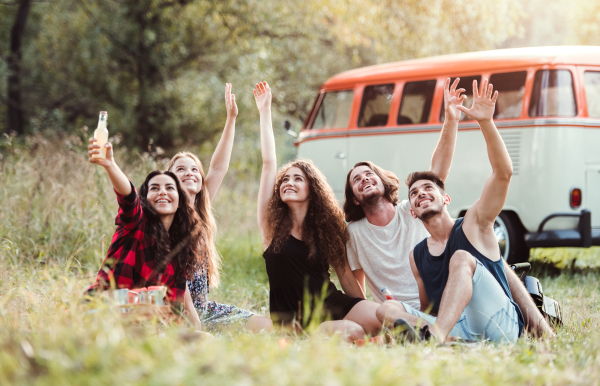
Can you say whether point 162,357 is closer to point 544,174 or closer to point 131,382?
point 131,382

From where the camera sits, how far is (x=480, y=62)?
7211 millimetres

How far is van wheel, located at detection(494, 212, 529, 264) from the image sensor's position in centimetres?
689

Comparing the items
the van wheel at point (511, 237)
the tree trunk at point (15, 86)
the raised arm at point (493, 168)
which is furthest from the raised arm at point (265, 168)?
the tree trunk at point (15, 86)

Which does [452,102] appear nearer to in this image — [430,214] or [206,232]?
[430,214]

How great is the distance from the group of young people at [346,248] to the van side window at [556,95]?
107 inches

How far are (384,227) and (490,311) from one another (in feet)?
3.37

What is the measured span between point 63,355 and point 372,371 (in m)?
1.11

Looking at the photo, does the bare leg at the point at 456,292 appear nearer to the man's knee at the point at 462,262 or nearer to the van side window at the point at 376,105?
the man's knee at the point at 462,262

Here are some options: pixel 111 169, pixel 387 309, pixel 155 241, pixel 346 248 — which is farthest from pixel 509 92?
pixel 111 169

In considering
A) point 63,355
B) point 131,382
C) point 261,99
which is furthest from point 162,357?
point 261,99

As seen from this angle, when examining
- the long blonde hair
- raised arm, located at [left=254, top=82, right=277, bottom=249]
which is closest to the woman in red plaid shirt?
the long blonde hair

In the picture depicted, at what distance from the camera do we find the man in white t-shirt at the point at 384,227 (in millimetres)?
4305

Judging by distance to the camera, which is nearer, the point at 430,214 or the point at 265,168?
the point at 430,214

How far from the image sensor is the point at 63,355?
215 cm
